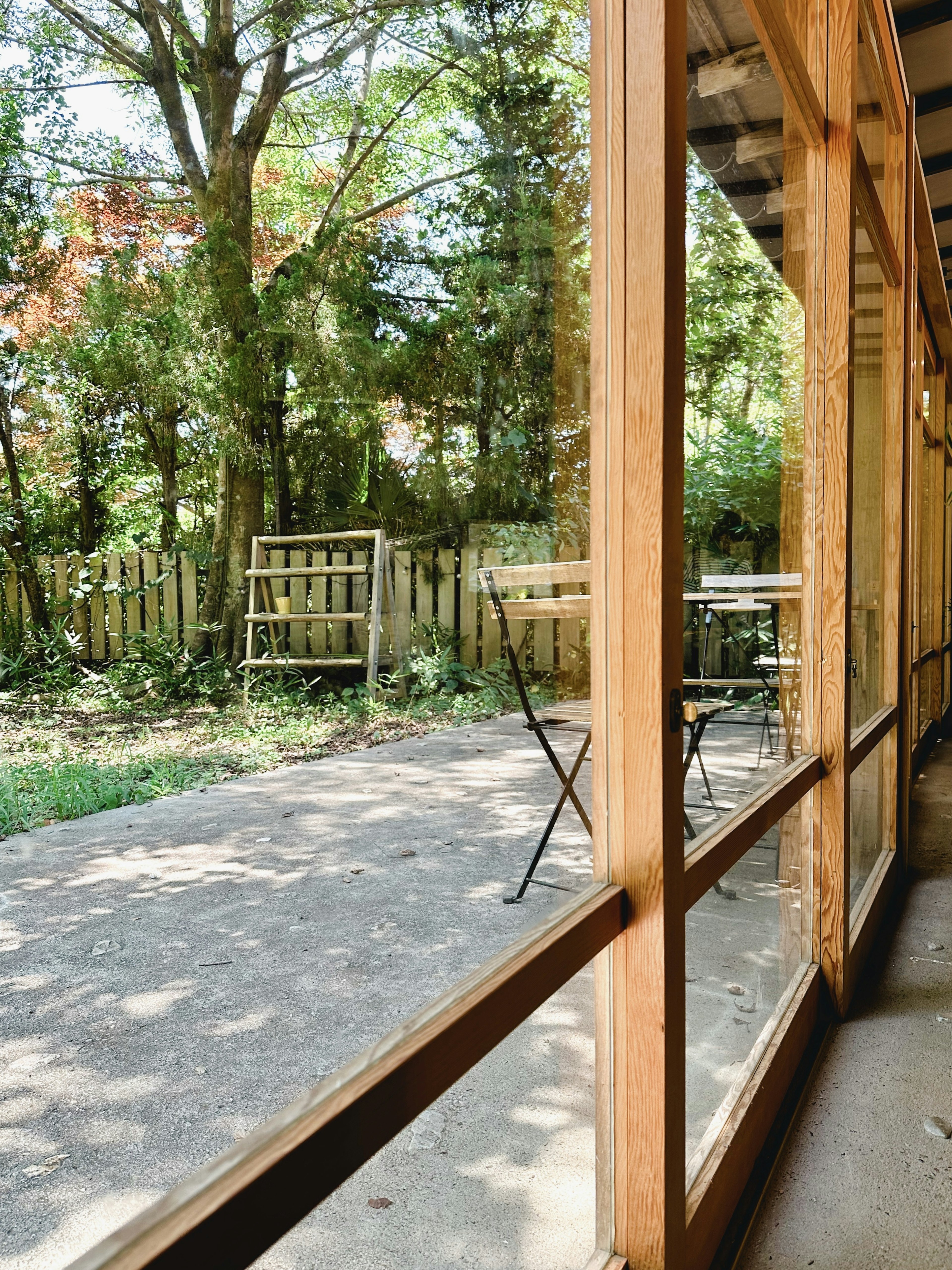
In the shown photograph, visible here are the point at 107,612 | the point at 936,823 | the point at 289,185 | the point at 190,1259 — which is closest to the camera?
the point at 190,1259

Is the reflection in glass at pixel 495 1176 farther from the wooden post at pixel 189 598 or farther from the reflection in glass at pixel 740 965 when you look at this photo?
the wooden post at pixel 189 598

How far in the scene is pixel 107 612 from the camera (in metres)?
0.62

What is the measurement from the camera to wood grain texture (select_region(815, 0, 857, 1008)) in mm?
1600

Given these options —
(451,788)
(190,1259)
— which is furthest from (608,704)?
(190,1259)

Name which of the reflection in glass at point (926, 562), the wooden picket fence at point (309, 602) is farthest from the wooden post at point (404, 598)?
the reflection in glass at point (926, 562)

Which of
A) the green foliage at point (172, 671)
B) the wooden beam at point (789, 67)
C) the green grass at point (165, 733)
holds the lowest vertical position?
the green grass at point (165, 733)

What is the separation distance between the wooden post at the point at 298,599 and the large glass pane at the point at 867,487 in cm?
122

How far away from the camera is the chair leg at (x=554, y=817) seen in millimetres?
783

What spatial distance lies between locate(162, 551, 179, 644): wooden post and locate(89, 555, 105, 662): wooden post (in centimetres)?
8

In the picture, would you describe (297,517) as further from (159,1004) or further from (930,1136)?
(930,1136)

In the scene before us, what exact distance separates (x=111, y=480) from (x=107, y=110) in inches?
10.4

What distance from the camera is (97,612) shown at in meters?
0.64

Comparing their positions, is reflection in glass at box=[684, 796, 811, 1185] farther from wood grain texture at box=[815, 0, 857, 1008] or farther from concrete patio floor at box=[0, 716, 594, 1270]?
concrete patio floor at box=[0, 716, 594, 1270]

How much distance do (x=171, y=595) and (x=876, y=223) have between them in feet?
6.41
